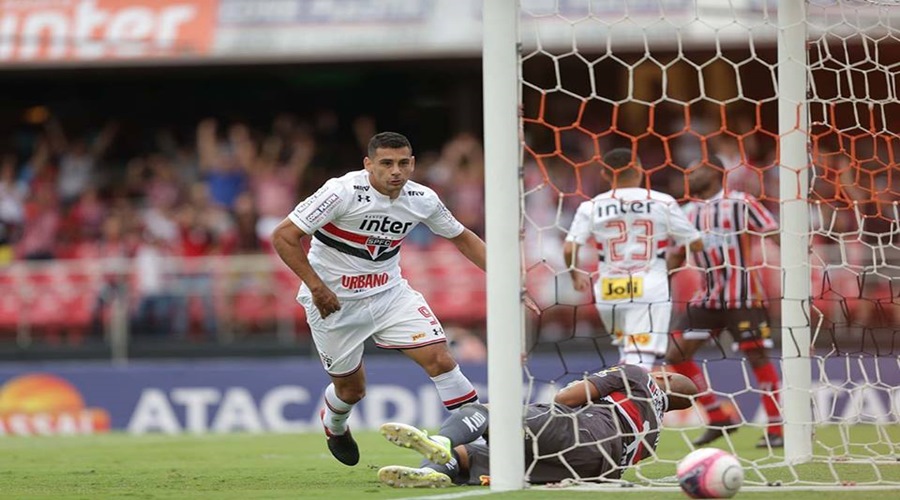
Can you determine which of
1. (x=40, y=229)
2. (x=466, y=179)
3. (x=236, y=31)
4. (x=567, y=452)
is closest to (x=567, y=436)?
(x=567, y=452)

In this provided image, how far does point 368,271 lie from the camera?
8.49 metres

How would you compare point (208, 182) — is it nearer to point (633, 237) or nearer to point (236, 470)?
point (633, 237)

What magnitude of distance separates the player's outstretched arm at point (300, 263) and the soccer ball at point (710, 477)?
7.88 feet

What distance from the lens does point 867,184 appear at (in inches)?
453

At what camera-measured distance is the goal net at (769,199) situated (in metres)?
8.45

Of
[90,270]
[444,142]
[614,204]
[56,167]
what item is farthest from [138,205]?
[614,204]

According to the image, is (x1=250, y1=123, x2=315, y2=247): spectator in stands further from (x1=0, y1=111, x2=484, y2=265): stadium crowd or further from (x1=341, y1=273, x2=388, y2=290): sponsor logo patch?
(x1=341, y1=273, x2=388, y2=290): sponsor logo patch

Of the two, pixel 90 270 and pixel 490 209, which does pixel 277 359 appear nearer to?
pixel 90 270

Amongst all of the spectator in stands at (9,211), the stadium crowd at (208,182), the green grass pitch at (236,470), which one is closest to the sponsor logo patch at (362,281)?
the green grass pitch at (236,470)

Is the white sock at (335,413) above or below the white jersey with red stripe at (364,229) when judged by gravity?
below

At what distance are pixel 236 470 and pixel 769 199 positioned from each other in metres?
3.69

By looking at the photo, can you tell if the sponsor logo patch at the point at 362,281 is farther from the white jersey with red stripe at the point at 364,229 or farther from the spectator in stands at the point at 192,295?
the spectator in stands at the point at 192,295

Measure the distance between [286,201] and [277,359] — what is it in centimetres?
270

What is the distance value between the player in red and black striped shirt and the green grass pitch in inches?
20.8
